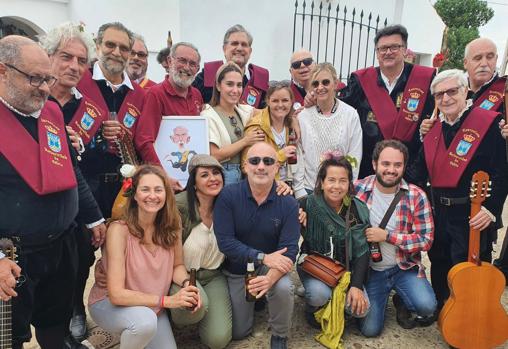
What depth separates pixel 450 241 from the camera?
310cm

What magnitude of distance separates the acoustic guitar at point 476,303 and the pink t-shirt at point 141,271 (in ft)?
6.82

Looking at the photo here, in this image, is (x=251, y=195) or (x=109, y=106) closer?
(x=251, y=195)

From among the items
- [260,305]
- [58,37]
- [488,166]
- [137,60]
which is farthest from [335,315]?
[137,60]

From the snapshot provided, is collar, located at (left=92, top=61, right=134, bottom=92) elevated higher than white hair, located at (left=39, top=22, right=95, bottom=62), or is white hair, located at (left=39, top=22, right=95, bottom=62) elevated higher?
white hair, located at (left=39, top=22, right=95, bottom=62)

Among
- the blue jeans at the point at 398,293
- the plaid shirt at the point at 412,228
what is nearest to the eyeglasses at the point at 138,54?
the plaid shirt at the point at 412,228

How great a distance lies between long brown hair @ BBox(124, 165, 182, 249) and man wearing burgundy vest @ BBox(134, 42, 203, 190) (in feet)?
1.71

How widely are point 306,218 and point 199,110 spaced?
1.40 m

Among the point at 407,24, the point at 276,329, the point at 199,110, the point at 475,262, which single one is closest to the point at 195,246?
the point at 276,329

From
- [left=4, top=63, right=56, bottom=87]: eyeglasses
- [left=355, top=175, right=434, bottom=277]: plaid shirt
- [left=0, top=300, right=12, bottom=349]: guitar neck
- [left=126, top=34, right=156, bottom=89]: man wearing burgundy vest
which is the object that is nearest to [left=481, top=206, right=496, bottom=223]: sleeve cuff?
[left=355, top=175, right=434, bottom=277]: plaid shirt

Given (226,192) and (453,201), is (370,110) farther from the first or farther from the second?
(226,192)

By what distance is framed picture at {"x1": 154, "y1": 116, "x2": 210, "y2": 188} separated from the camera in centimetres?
322

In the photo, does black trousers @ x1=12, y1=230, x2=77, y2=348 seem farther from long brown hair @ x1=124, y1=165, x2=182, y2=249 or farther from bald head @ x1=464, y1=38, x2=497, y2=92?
bald head @ x1=464, y1=38, x2=497, y2=92

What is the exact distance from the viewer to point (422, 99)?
355cm

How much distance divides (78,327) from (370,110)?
10.5 feet
